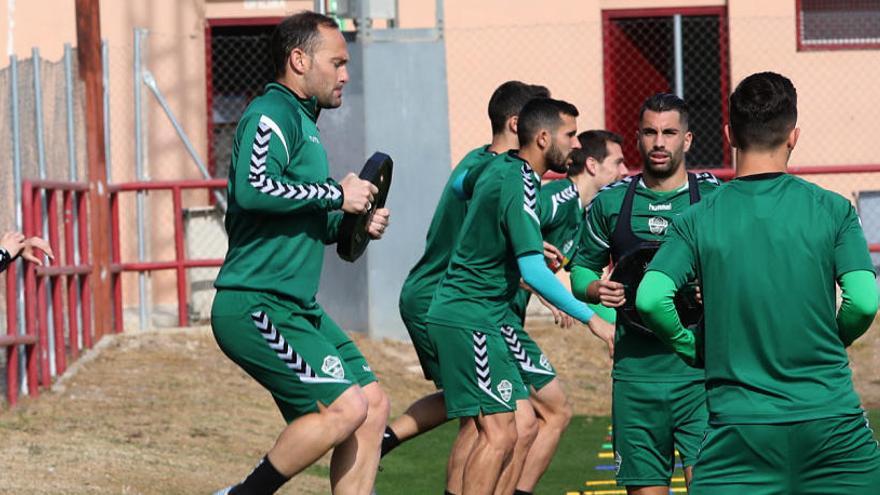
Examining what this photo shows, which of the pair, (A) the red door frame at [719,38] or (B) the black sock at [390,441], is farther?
(A) the red door frame at [719,38]

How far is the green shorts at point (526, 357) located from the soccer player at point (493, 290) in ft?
0.36

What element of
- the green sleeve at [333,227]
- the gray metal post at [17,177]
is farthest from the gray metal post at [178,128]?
the green sleeve at [333,227]

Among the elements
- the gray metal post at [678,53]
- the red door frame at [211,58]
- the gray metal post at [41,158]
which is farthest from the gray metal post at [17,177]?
the gray metal post at [678,53]

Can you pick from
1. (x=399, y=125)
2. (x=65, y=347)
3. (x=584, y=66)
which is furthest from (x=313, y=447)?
(x=584, y=66)

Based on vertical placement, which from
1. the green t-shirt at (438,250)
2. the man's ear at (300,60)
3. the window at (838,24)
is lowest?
the green t-shirt at (438,250)

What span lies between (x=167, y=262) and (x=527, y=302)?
6.69 m

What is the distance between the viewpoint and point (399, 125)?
1536cm

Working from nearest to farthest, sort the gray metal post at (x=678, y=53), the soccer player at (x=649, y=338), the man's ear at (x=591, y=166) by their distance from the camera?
the soccer player at (x=649, y=338) → the man's ear at (x=591, y=166) → the gray metal post at (x=678, y=53)

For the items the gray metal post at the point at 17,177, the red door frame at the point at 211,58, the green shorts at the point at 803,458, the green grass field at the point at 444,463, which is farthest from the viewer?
the red door frame at the point at 211,58

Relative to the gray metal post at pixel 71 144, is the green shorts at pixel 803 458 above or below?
below

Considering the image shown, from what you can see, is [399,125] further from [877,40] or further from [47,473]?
[47,473]

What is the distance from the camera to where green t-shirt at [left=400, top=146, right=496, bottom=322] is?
849 centimetres

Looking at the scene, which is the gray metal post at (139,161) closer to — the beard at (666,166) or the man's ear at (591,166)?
the man's ear at (591,166)

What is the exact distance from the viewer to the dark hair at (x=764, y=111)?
15.5 ft
